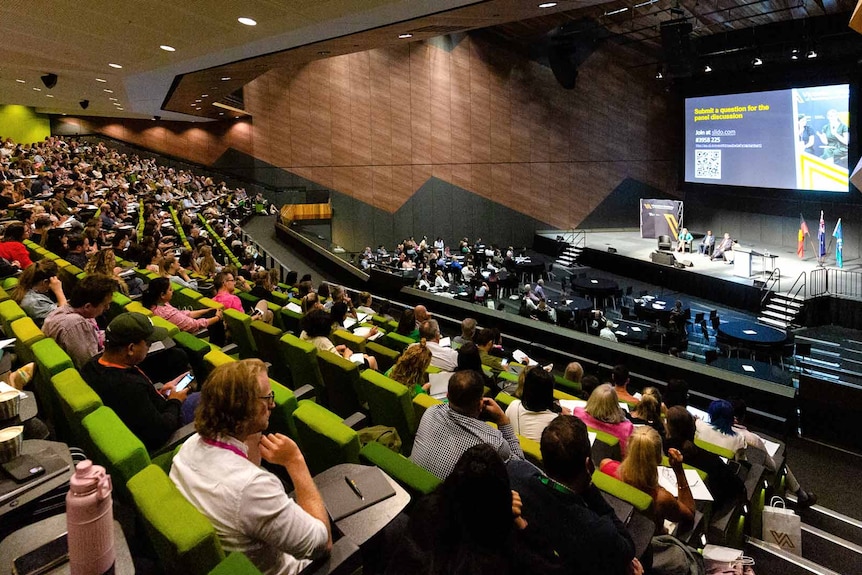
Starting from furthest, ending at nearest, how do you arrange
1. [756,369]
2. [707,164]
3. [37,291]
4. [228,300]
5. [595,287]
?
[707,164]
[595,287]
[756,369]
[228,300]
[37,291]

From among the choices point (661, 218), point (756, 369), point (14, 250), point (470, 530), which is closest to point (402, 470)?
point (470, 530)

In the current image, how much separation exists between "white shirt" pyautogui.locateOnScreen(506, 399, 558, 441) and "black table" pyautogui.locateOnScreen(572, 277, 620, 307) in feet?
32.2

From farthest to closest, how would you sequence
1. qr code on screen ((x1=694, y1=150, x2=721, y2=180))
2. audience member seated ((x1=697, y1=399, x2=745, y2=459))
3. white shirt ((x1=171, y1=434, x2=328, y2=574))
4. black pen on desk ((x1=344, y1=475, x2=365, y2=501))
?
qr code on screen ((x1=694, y1=150, x2=721, y2=180)), audience member seated ((x1=697, y1=399, x2=745, y2=459)), black pen on desk ((x1=344, y1=475, x2=365, y2=501)), white shirt ((x1=171, y1=434, x2=328, y2=574))

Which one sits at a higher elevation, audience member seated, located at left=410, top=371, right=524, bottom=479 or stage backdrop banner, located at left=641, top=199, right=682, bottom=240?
stage backdrop banner, located at left=641, top=199, right=682, bottom=240

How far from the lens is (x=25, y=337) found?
10.0ft

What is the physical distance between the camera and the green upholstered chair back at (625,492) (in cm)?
230

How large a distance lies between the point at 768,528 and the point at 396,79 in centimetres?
1682

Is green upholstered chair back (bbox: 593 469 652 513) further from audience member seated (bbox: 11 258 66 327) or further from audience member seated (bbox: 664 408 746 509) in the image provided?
audience member seated (bbox: 11 258 66 327)

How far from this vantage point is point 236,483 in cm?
154

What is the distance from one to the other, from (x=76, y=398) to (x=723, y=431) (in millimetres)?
3919

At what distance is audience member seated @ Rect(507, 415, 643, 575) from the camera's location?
174cm

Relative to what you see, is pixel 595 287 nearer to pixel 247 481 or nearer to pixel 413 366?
pixel 413 366

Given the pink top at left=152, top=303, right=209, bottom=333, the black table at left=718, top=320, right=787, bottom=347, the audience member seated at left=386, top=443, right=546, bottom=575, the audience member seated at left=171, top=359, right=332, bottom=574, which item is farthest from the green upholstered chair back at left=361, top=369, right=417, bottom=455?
the black table at left=718, top=320, right=787, bottom=347

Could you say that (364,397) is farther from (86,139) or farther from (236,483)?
(86,139)
